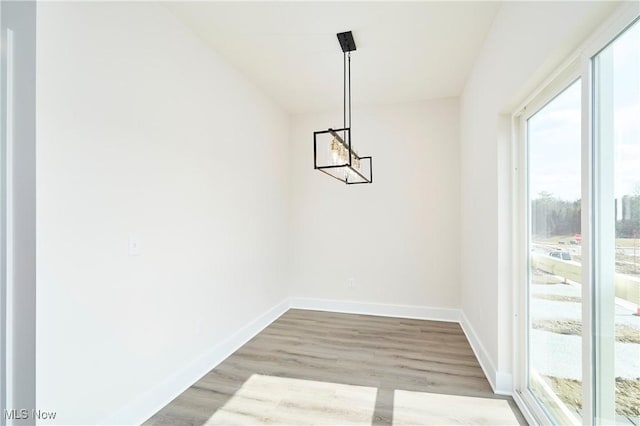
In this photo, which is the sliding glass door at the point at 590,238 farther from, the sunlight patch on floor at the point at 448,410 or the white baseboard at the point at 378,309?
the white baseboard at the point at 378,309

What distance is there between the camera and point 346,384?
244 centimetres

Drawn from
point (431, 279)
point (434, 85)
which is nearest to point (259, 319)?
point (431, 279)

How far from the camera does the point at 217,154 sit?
284 cm

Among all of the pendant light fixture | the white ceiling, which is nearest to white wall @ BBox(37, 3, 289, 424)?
the white ceiling

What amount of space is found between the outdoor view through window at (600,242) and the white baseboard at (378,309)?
204 cm

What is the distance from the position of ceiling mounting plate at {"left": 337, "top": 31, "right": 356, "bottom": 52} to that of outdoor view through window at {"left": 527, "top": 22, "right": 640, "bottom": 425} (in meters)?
1.57

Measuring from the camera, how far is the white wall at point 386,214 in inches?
157

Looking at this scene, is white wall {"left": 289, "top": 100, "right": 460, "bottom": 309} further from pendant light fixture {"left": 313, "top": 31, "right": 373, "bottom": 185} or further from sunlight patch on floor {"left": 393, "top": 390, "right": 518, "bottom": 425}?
sunlight patch on floor {"left": 393, "top": 390, "right": 518, "bottom": 425}

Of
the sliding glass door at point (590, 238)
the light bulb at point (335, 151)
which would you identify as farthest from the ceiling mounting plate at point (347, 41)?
→ the sliding glass door at point (590, 238)

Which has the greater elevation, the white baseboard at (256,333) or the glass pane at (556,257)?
the glass pane at (556,257)

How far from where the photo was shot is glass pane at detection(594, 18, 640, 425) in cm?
111

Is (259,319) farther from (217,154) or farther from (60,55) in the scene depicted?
(60,55)

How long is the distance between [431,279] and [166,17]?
13.1 feet

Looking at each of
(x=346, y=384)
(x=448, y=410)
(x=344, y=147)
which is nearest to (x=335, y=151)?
(x=344, y=147)
